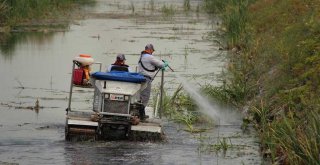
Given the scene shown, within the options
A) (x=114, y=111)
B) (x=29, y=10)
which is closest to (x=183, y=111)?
(x=114, y=111)

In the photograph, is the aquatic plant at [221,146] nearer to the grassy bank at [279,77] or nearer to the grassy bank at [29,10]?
the grassy bank at [279,77]

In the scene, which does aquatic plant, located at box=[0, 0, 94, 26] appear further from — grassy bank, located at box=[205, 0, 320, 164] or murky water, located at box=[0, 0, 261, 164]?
grassy bank, located at box=[205, 0, 320, 164]

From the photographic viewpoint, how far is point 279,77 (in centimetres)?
1769

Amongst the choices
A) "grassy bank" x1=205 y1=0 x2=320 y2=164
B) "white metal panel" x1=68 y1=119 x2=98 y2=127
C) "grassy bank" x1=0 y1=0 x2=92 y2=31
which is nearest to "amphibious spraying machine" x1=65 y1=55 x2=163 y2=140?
"white metal panel" x1=68 y1=119 x2=98 y2=127

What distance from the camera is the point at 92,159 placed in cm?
1309

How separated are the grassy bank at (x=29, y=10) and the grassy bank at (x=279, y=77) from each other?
11.9 m

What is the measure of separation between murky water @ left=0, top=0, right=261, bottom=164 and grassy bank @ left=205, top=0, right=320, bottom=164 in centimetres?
69

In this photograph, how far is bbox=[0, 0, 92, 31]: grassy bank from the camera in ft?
123

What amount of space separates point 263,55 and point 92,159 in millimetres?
10102

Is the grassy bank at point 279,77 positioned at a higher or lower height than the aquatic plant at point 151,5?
lower

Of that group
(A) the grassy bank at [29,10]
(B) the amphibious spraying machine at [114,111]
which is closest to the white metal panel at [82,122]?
(B) the amphibious spraying machine at [114,111]

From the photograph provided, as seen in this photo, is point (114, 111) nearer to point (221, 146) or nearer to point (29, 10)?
point (221, 146)

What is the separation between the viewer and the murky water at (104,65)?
13.6 m

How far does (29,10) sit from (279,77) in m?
25.1
